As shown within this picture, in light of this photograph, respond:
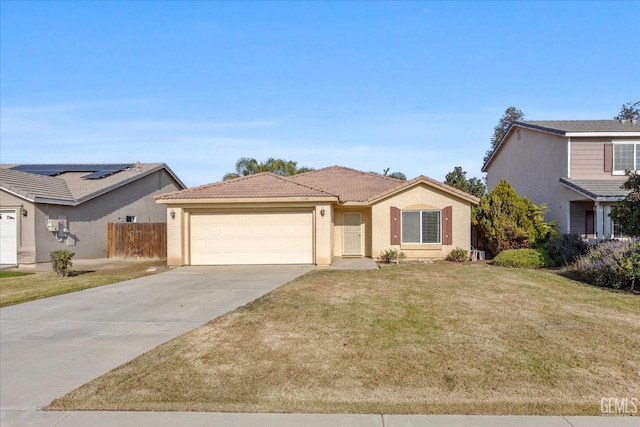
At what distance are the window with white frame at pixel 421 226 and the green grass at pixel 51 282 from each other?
33.9 ft

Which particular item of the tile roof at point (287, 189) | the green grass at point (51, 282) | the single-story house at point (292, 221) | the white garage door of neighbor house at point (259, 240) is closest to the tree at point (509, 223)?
the single-story house at point (292, 221)

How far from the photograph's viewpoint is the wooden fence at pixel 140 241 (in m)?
21.8

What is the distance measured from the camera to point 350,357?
5.91 metres

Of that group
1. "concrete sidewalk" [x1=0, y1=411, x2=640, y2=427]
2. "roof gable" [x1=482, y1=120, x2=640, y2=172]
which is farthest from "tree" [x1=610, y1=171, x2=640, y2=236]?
"concrete sidewalk" [x1=0, y1=411, x2=640, y2=427]

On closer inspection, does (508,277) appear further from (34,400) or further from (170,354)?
(34,400)

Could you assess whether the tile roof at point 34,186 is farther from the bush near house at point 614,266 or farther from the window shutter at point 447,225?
the bush near house at point 614,266

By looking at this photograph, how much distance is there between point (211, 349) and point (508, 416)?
13.1 ft

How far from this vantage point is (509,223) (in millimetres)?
17203

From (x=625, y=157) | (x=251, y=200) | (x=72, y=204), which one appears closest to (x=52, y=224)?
(x=72, y=204)

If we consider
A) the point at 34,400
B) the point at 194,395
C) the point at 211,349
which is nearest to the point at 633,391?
the point at 194,395

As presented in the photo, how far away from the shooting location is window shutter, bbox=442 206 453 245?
18062 mm

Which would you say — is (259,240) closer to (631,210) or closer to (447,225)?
(447,225)

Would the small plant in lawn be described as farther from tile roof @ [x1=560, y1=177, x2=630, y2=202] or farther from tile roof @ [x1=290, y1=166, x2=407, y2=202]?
tile roof @ [x1=560, y1=177, x2=630, y2=202]

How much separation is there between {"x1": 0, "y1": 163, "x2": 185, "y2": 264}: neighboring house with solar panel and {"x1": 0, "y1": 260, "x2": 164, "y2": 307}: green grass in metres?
2.47
